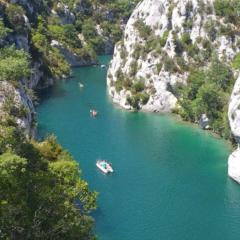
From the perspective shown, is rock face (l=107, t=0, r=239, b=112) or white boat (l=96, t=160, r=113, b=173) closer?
white boat (l=96, t=160, r=113, b=173)

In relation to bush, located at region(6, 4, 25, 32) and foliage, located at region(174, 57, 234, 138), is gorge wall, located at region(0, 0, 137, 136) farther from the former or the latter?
foliage, located at region(174, 57, 234, 138)

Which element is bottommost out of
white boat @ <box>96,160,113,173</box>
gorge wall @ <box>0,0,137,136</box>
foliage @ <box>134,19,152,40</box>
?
gorge wall @ <box>0,0,137,136</box>

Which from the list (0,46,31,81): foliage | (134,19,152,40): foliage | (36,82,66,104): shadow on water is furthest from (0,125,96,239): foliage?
(134,19,152,40): foliage

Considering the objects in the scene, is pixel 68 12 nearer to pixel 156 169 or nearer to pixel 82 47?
pixel 82 47

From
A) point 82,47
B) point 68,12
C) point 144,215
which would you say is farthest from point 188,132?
point 68,12

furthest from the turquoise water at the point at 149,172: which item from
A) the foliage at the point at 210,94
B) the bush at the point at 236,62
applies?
the bush at the point at 236,62
